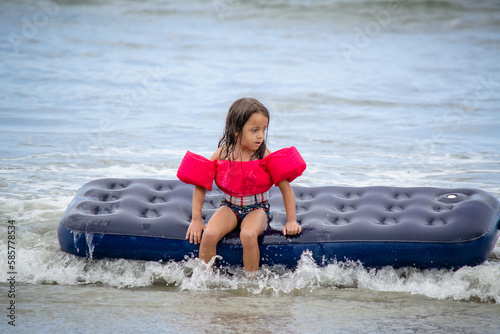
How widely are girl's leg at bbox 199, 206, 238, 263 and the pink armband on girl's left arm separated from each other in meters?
0.45

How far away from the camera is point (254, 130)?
434 centimetres

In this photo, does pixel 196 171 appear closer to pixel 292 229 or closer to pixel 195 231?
pixel 195 231

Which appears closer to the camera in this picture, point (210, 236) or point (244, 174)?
point (210, 236)

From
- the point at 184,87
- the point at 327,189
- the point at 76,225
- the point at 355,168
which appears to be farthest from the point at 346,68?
the point at 76,225

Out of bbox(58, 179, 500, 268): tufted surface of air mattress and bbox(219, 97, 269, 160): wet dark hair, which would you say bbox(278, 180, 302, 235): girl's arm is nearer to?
bbox(58, 179, 500, 268): tufted surface of air mattress

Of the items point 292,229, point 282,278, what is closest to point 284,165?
point 292,229

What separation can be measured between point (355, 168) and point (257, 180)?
3.60 metres

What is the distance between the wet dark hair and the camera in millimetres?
4297

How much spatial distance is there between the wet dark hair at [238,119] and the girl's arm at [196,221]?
0.30 m

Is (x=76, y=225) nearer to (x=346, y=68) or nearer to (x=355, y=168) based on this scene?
(x=355, y=168)

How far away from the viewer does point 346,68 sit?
1630 cm

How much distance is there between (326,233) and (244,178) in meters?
0.70

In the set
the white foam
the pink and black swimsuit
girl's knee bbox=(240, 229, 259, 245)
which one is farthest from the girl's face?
the white foam

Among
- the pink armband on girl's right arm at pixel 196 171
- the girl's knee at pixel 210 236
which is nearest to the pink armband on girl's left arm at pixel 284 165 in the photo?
the pink armband on girl's right arm at pixel 196 171
